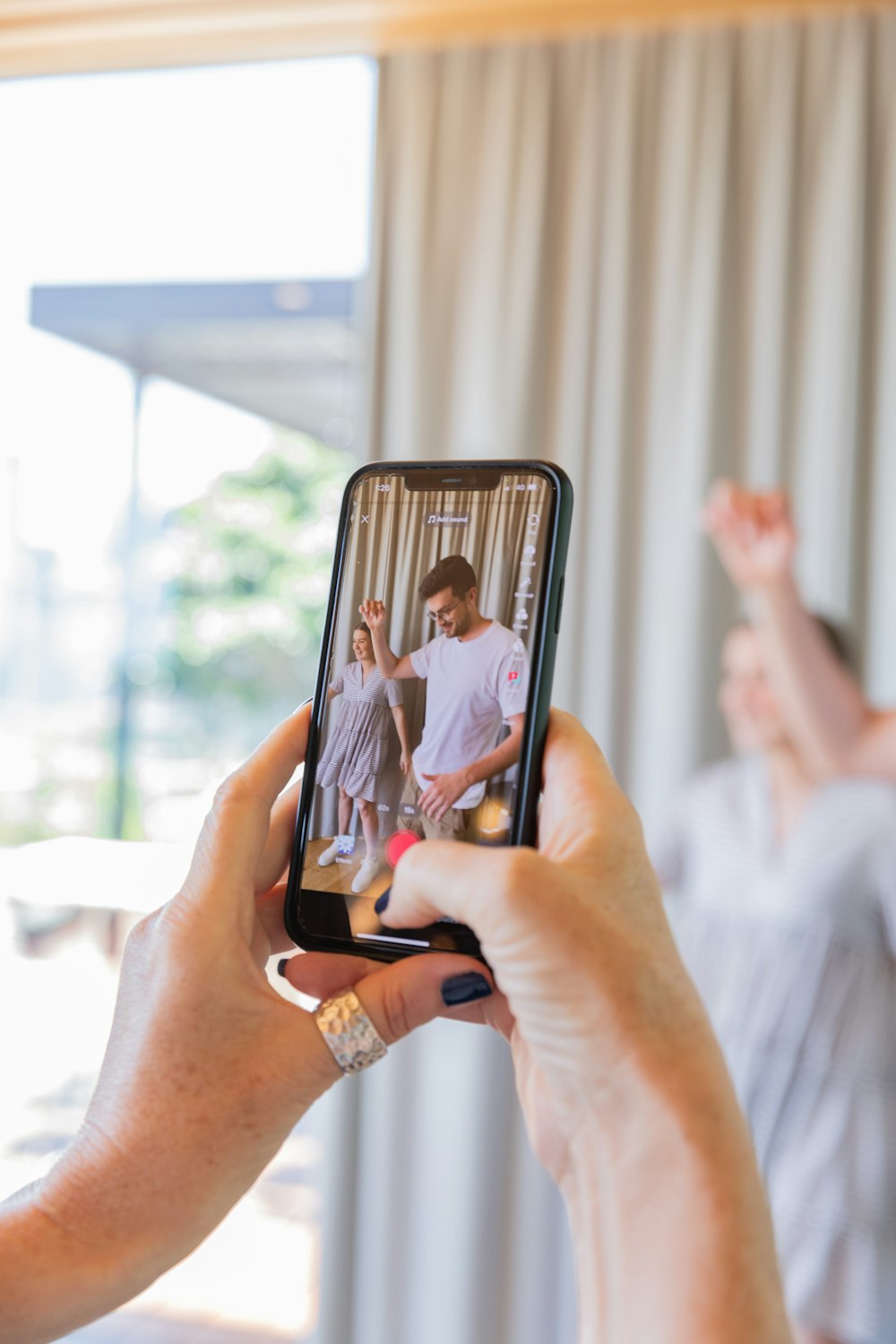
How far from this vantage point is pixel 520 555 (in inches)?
27.7

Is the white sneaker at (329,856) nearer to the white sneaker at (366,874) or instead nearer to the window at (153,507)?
the white sneaker at (366,874)

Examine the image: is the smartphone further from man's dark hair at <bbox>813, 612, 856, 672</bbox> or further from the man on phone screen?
man's dark hair at <bbox>813, 612, 856, 672</bbox>

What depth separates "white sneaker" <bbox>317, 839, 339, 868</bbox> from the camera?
0.70 metres

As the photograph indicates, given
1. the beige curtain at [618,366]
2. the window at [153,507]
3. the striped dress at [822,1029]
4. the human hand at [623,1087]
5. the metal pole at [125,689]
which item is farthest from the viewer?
the metal pole at [125,689]

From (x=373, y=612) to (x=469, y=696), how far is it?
9cm

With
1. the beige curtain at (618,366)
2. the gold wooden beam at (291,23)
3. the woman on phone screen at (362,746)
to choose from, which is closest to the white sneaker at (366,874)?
the woman on phone screen at (362,746)

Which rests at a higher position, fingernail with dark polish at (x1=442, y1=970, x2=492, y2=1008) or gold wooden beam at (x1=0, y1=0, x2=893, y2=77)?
gold wooden beam at (x1=0, y1=0, x2=893, y2=77)

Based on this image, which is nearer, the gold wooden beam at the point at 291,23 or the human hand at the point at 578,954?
the human hand at the point at 578,954

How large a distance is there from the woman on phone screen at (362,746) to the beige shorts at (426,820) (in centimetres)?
1

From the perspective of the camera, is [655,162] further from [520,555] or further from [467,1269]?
[467,1269]

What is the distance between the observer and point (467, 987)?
2.02 ft

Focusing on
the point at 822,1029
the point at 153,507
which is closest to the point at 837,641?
the point at 822,1029

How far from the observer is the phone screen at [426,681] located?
2.18ft

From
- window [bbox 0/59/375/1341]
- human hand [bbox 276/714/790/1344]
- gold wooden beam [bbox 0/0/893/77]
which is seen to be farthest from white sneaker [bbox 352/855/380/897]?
gold wooden beam [bbox 0/0/893/77]
